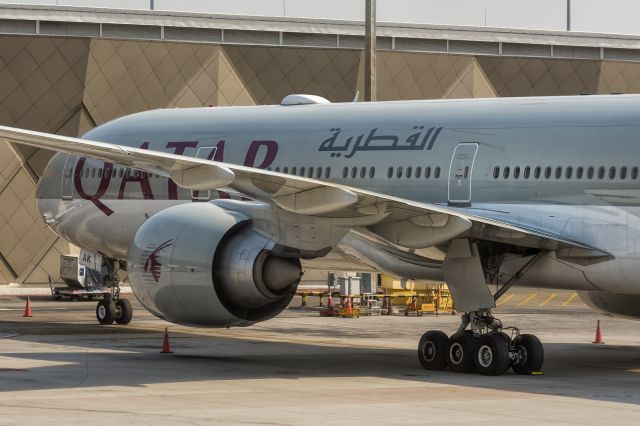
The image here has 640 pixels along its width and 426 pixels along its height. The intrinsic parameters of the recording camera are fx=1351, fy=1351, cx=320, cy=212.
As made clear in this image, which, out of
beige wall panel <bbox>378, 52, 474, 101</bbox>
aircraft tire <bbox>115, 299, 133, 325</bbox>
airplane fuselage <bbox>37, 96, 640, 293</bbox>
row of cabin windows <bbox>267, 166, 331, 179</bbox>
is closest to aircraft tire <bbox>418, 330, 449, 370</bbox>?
airplane fuselage <bbox>37, 96, 640, 293</bbox>

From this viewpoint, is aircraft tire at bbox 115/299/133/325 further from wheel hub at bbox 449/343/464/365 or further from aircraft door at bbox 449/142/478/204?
wheel hub at bbox 449/343/464/365

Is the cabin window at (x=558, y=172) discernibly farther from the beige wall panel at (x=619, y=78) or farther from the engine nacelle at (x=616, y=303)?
the beige wall panel at (x=619, y=78)

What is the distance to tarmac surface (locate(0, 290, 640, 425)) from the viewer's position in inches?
642

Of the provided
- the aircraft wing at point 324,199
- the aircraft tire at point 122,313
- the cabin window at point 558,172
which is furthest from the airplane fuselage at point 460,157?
the aircraft tire at point 122,313

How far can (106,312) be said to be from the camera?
105 ft

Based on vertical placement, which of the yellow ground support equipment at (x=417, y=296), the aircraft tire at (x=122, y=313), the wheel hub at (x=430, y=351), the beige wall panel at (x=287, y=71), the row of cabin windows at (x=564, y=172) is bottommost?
the wheel hub at (x=430, y=351)

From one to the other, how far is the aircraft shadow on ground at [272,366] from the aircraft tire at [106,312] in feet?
10.8

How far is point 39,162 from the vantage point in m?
49.8

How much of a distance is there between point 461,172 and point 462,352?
3.16 m

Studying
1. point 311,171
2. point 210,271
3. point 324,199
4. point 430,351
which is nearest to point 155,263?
point 210,271

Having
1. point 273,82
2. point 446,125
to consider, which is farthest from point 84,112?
point 446,125

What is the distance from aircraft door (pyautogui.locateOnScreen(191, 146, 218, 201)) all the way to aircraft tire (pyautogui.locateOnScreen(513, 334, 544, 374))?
775cm

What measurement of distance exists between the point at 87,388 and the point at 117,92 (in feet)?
107

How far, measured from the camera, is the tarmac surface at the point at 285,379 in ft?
53.5
